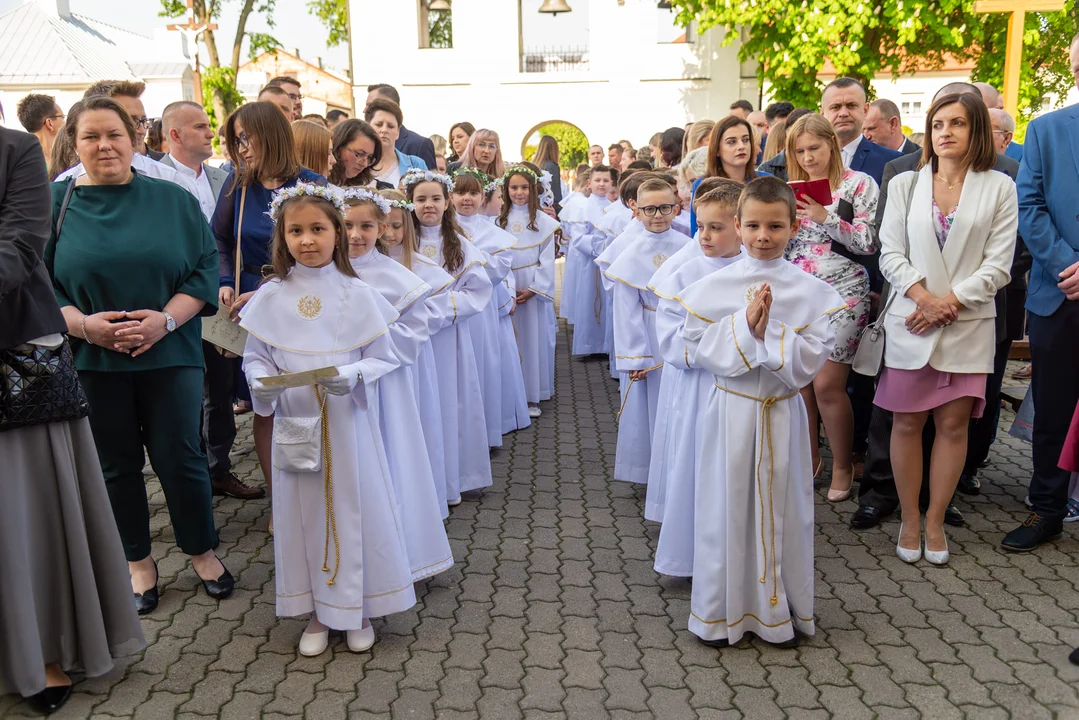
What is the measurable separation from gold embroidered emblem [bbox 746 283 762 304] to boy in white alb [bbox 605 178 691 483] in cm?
147

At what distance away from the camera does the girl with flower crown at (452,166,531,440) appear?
6.72 meters

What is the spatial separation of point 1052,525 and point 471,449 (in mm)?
3286

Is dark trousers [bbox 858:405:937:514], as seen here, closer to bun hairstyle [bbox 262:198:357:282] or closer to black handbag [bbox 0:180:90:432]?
bun hairstyle [bbox 262:198:357:282]

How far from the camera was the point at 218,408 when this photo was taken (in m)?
5.95

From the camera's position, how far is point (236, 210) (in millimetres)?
5027

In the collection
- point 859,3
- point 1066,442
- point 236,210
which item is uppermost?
point 859,3

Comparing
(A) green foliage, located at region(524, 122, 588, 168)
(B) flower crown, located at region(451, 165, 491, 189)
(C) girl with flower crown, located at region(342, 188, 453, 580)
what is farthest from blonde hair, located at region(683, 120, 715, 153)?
(A) green foliage, located at region(524, 122, 588, 168)

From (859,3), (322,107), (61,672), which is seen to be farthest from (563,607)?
(322,107)

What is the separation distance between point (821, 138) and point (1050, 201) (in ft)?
3.94

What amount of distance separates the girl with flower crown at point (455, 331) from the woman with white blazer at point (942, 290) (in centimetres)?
A: 239

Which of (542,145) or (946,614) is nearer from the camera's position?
(946,614)

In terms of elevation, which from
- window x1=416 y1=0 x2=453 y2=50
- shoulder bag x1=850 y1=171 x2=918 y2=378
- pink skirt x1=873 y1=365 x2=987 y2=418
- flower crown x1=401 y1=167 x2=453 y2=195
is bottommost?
pink skirt x1=873 y1=365 x2=987 y2=418

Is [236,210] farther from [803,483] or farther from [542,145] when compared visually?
[542,145]

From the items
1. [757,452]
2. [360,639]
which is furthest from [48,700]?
[757,452]
